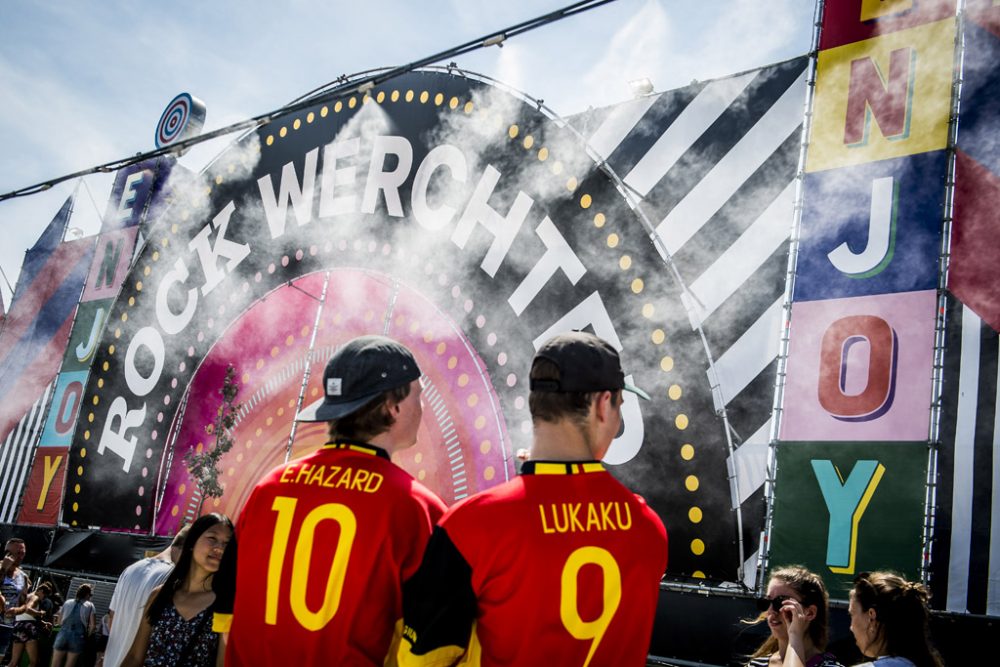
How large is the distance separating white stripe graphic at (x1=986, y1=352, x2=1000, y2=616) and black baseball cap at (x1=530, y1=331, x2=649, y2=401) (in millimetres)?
3124

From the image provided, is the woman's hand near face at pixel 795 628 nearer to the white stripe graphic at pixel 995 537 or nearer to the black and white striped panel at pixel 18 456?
the white stripe graphic at pixel 995 537

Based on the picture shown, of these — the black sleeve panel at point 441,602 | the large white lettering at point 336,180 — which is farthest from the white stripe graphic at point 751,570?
the large white lettering at point 336,180

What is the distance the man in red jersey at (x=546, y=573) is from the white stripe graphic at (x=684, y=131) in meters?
4.19

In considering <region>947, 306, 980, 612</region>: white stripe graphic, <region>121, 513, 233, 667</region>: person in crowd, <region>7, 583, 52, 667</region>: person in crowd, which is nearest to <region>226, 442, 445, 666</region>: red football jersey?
<region>121, 513, 233, 667</region>: person in crowd

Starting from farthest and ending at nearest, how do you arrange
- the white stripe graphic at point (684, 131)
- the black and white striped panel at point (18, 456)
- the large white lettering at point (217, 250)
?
1. the black and white striped panel at point (18, 456)
2. the large white lettering at point (217, 250)
3. the white stripe graphic at point (684, 131)

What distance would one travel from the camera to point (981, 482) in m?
3.78

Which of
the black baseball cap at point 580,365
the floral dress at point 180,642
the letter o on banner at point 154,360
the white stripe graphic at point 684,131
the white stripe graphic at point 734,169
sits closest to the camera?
the black baseball cap at point 580,365

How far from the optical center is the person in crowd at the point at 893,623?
259 centimetres

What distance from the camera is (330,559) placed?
162cm

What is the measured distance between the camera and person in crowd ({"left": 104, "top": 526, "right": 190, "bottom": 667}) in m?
2.94

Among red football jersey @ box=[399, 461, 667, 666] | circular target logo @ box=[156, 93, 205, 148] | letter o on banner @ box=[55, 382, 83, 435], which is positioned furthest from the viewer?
circular target logo @ box=[156, 93, 205, 148]

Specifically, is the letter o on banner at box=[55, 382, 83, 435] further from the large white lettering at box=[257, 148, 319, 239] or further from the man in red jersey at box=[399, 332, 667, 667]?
the man in red jersey at box=[399, 332, 667, 667]

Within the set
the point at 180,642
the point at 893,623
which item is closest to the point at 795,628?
the point at 893,623

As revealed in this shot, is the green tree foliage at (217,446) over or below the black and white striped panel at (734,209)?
below
